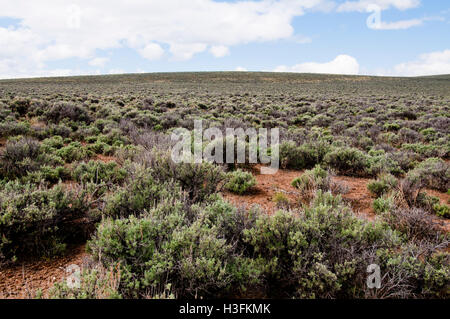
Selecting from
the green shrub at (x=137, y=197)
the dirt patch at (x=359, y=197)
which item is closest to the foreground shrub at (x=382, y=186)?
the dirt patch at (x=359, y=197)

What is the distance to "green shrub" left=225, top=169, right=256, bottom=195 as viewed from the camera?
5.57 meters

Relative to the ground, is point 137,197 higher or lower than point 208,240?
higher

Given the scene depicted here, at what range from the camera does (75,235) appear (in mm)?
3654

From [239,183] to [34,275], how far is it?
3.79m

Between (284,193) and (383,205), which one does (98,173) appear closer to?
(284,193)

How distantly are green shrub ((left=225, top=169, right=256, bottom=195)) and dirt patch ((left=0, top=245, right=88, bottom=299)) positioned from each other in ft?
9.95

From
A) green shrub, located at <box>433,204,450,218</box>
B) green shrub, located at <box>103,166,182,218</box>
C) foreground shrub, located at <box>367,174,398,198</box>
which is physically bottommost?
green shrub, located at <box>433,204,450,218</box>

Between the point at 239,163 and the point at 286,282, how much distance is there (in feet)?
15.3

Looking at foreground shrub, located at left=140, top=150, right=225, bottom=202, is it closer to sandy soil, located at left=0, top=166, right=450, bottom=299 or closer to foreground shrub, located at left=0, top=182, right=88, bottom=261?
sandy soil, located at left=0, top=166, right=450, bottom=299

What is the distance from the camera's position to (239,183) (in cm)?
574

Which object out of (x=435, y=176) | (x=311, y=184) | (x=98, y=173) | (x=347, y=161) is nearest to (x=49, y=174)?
(x=98, y=173)

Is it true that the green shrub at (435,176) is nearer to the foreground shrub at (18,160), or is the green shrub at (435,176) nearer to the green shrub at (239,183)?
the green shrub at (239,183)

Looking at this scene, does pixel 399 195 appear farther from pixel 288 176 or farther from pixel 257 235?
pixel 257 235

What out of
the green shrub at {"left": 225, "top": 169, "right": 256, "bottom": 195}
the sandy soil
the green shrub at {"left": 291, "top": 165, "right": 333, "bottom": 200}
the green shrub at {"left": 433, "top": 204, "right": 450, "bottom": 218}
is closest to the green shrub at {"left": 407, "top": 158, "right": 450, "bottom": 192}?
the sandy soil
